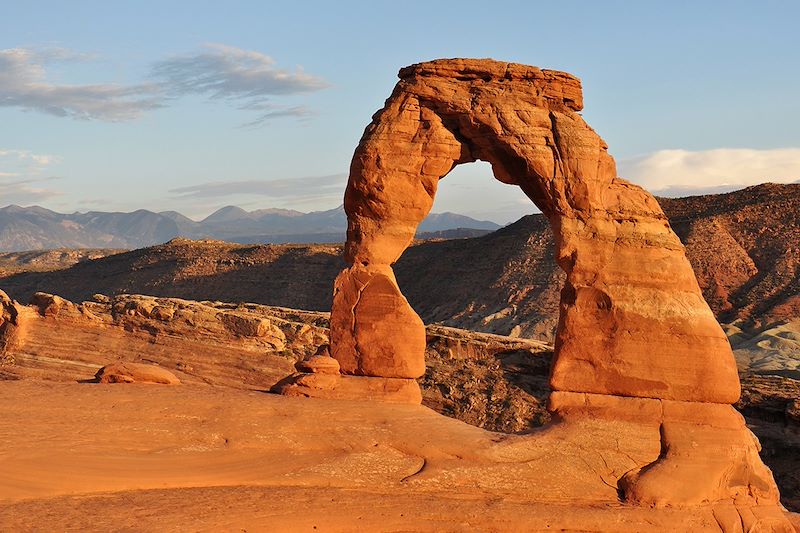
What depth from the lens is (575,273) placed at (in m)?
16.7

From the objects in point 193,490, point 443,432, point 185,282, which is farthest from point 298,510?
point 185,282

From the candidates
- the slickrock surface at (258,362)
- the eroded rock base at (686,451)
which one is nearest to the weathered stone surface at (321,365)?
the eroded rock base at (686,451)

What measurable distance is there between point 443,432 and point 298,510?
3.39m

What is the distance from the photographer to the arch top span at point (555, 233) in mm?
16062

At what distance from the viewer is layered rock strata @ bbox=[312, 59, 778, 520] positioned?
51.2ft

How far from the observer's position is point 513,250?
65.2m

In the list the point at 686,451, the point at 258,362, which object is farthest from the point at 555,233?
the point at 258,362

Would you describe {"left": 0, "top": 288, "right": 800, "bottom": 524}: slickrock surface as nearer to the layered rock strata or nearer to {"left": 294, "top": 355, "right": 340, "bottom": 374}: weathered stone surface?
{"left": 294, "top": 355, "right": 340, "bottom": 374}: weathered stone surface

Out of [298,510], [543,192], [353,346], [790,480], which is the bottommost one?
[790,480]

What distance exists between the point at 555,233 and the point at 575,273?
2.79ft

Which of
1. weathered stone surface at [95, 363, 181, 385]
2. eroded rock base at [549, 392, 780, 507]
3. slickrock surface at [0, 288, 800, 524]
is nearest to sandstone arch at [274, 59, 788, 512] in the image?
eroded rock base at [549, 392, 780, 507]

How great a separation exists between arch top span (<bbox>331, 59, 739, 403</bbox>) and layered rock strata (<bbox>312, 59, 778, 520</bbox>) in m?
0.02

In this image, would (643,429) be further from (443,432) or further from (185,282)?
(185,282)

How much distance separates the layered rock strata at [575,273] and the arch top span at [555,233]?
2cm
